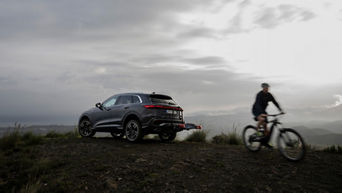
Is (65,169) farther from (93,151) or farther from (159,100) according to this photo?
(159,100)

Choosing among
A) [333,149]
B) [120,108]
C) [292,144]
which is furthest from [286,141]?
[120,108]

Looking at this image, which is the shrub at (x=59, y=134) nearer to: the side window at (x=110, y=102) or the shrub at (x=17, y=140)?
the shrub at (x=17, y=140)

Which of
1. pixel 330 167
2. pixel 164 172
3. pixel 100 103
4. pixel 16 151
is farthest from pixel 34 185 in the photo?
pixel 330 167

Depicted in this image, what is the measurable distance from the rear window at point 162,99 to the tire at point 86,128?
12.6 ft

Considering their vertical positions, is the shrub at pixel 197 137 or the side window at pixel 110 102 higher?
the side window at pixel 110 102

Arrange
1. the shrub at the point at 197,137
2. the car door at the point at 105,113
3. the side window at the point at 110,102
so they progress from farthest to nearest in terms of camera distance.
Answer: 1. the shrub at the point at 197,137
2. the side window at the point at 110,102
3. the car door at the point at 105,113

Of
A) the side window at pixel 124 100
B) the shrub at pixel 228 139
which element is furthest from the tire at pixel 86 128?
the shrub at pixel 228 139

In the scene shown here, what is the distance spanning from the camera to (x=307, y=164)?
281 inches

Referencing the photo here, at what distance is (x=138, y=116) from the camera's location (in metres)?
9.75

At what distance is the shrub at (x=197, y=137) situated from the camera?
1269cm

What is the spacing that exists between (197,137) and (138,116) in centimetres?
410

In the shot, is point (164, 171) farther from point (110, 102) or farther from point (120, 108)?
point (110, 102)

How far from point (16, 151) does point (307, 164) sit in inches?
369

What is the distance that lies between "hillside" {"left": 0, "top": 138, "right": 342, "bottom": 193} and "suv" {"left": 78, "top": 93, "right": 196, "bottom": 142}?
1238 mm
